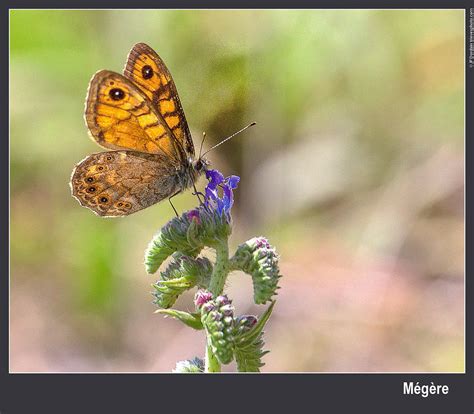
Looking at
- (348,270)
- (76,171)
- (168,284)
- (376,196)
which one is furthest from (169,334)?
(168,284)

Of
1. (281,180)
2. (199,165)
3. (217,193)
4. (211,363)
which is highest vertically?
(281,180)

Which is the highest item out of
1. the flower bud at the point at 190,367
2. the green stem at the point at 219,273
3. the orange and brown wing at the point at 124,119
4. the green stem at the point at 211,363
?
the orange and brown wing at the point at 124,119

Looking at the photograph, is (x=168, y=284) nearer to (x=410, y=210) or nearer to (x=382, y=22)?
(x=410, y=210)

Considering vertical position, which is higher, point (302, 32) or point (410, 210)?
point (302, 32)

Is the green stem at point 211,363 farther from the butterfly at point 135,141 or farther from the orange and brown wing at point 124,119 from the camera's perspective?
the orange and brown wing at point 124,119

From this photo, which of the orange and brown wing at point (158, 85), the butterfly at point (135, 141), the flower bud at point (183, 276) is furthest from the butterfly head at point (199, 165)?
the flower bud at point (183, 276)

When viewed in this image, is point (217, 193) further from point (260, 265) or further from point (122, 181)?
point (122, 181)

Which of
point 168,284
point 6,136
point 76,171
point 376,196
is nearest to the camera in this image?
point 168,284

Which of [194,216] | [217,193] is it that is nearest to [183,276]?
[194,216]
